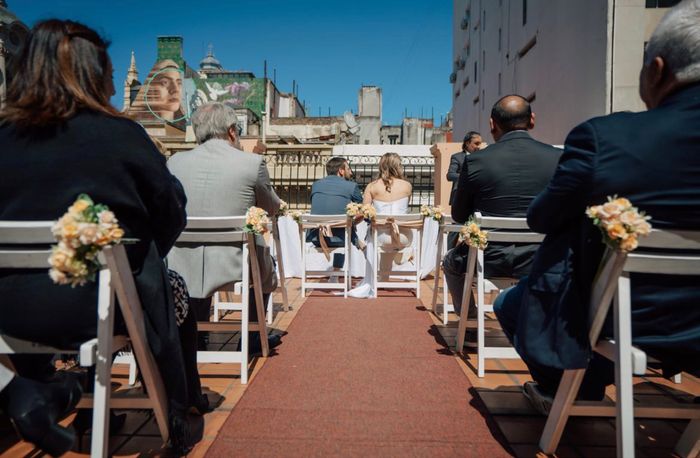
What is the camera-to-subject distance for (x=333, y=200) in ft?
17.9

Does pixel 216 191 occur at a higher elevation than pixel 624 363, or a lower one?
higher

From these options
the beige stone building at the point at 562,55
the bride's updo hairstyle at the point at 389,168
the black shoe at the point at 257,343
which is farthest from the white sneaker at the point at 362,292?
the beige stone building at the point at 562,55

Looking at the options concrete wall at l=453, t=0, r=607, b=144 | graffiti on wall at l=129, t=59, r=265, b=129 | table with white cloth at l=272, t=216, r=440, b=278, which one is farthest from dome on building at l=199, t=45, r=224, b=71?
table with white cloth at l=272, t=216, r=440, b=278

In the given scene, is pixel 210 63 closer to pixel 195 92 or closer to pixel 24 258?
pixel 195 92

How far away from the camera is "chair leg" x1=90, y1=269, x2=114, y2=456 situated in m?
1.48

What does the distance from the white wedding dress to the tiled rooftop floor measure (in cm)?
228

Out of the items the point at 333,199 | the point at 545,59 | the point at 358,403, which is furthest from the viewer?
the point at 545,59

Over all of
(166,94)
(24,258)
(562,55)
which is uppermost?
(166,94)

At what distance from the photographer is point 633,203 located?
4.89 ft

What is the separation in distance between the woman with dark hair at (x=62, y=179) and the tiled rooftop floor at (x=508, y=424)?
1.79 feet

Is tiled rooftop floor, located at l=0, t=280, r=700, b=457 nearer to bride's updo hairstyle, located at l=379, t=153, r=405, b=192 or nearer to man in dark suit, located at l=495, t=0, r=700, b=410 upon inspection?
man in dark suit, located at l=495, t=0, r=700, b=410

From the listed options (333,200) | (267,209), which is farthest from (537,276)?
(333,200)

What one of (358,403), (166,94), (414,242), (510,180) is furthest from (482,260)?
(166,94)

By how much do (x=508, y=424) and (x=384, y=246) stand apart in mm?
3322
